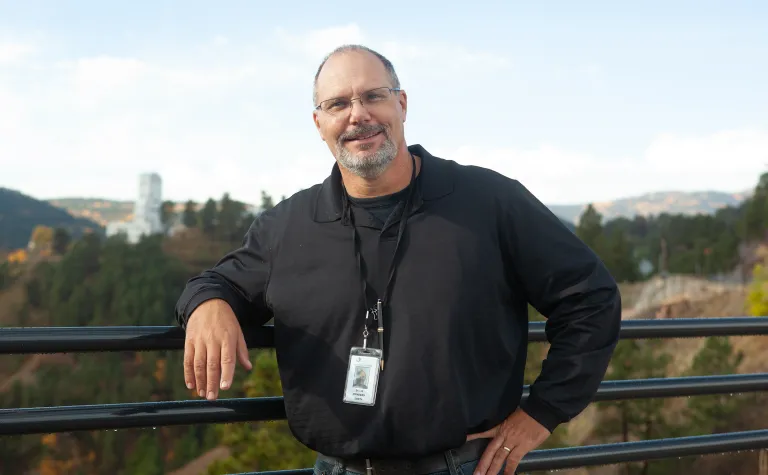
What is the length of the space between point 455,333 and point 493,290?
0.14 metres

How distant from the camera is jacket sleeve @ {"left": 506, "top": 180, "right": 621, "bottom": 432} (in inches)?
72.4

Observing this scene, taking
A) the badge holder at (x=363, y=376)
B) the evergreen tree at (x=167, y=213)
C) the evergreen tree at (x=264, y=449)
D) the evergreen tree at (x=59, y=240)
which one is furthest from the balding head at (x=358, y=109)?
the evergreen tree at (x=167, y=213)

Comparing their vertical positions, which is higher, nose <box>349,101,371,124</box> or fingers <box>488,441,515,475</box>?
nose <box>349,101,371,124</box>

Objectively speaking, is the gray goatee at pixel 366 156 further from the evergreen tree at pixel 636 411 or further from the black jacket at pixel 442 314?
the evergreen tree at pixel 636 411

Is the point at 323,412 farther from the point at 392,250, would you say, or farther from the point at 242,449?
the point at 242,449

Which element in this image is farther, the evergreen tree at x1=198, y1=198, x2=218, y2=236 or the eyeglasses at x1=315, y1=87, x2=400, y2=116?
the evergreen tree at x1=198, y1=198, x2=218, y2=236

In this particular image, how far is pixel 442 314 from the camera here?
5.89ft

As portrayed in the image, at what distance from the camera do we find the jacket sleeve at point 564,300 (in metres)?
1.84

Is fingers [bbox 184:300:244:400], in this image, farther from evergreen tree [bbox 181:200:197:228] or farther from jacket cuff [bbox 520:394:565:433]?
evergreen tree [bbox 181:200:197:228]

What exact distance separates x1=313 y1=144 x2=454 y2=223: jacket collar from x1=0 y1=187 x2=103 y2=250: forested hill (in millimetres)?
114910

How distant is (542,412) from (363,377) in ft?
1.49

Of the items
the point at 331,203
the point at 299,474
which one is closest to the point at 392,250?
the point at 331,203

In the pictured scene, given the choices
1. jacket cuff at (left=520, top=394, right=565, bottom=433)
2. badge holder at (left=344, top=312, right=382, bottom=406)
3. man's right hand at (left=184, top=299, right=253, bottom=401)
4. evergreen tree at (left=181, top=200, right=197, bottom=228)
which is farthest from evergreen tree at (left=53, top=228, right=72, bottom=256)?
jacket cuff at (left=520, top=394, right=565, bottom=433)

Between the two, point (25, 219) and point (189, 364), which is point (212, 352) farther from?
point (25, 219)
